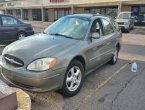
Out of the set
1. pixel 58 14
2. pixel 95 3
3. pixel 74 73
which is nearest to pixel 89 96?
pixel 74 73

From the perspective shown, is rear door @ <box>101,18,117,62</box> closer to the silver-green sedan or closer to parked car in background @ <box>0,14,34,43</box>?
the silver-green sedan

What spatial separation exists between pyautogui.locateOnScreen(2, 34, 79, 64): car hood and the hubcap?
0.51 m

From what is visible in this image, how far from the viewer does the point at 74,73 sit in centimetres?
446

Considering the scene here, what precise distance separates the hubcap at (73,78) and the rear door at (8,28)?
619 centimetres

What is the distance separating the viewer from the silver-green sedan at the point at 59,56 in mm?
3844

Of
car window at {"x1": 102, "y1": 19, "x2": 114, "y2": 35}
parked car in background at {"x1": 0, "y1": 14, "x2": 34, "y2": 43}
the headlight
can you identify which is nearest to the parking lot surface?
the headlight

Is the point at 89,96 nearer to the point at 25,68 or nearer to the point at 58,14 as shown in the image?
the point at 25,68

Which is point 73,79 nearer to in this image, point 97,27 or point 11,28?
point 97,27

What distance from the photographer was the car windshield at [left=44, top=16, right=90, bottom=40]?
497cm

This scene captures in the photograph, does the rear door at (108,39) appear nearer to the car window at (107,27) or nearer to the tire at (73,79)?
the car window at (107,27)

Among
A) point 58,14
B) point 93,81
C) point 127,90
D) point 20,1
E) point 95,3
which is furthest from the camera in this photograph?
point 20,1

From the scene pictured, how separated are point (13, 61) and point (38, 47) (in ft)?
1.81

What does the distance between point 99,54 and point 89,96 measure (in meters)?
1.32

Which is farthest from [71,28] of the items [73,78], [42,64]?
[42,64]
